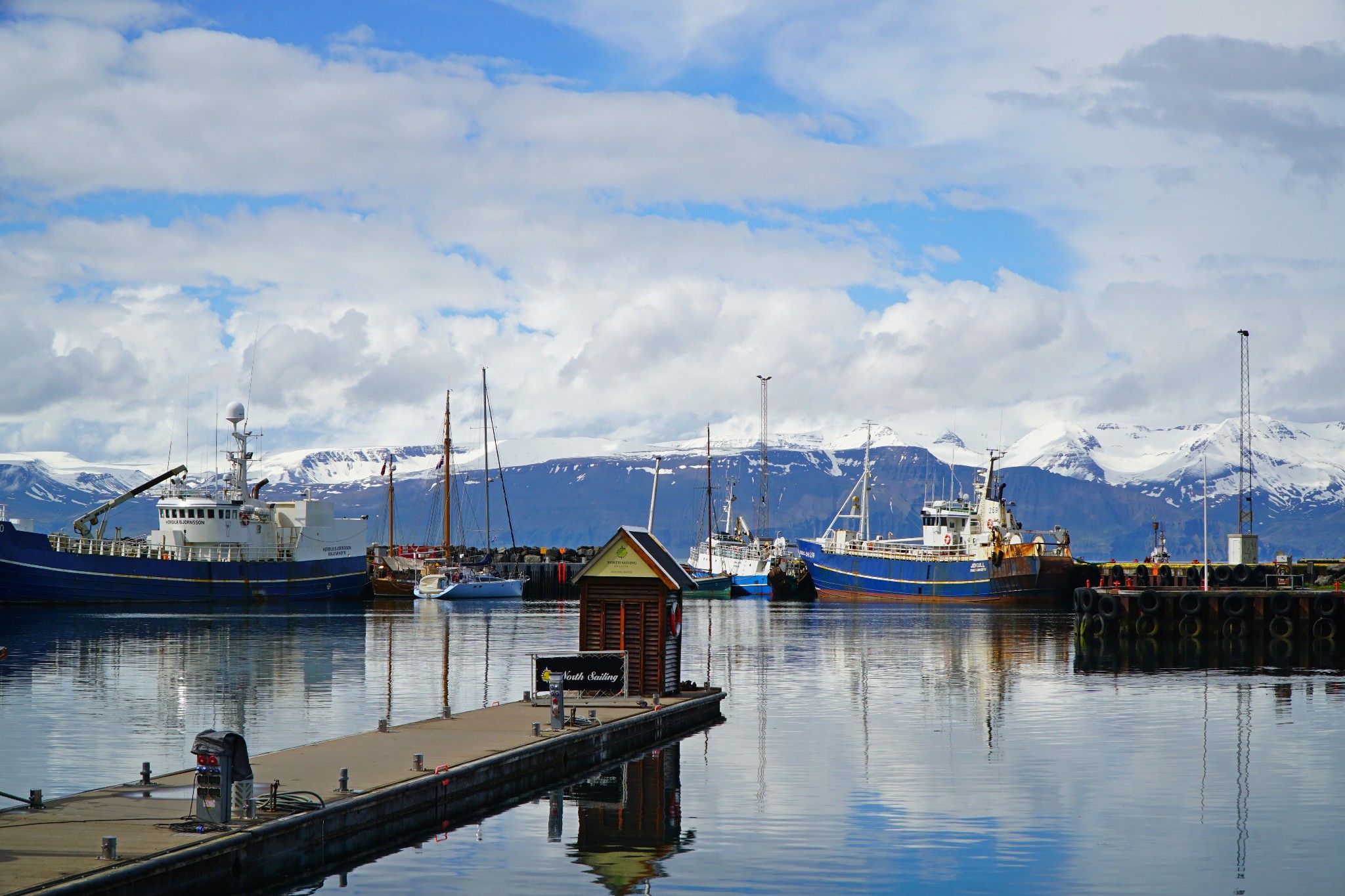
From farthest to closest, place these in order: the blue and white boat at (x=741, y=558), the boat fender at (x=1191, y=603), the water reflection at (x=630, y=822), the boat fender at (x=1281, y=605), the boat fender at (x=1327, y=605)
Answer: the blue and white boat at (x=741, y=558) → the boat fender at (x=1191, y=603) → the boat fender at (x=1281, y=605) → the boat fender at (x=1327, y=605) → the water reflection at (x=630, y=822)

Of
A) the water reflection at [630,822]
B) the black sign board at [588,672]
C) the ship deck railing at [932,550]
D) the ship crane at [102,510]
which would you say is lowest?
the water reflection at [630,822]

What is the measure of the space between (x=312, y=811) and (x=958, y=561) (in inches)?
3800

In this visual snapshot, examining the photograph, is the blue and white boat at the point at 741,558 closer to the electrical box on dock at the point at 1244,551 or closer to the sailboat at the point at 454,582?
the sailboat at the point at 454,582

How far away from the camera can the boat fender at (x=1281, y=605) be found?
65.6 m

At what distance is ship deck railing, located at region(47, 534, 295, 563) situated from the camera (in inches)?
3396

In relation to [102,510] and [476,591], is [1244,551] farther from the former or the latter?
[102,510]

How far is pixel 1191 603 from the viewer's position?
222ft

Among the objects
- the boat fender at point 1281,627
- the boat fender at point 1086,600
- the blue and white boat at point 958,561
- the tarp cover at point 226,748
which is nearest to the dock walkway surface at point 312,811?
the tarp cover at point 226,748

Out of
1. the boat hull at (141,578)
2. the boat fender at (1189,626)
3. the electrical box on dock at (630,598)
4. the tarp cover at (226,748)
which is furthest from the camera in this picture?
the boat hull at (141,578)

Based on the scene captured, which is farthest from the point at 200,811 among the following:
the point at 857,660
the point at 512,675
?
the point at 857,660

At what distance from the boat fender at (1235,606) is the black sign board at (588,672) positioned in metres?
45.9

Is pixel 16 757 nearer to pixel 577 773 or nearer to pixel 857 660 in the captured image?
pixel 577 773

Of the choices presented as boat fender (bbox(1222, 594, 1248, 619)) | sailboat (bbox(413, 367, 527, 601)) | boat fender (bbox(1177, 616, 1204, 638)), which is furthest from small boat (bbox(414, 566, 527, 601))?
boat fender (bbox(1222, 594, 1248, 619))

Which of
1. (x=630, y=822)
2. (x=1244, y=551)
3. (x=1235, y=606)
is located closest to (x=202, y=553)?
(x=1235, y=606)
